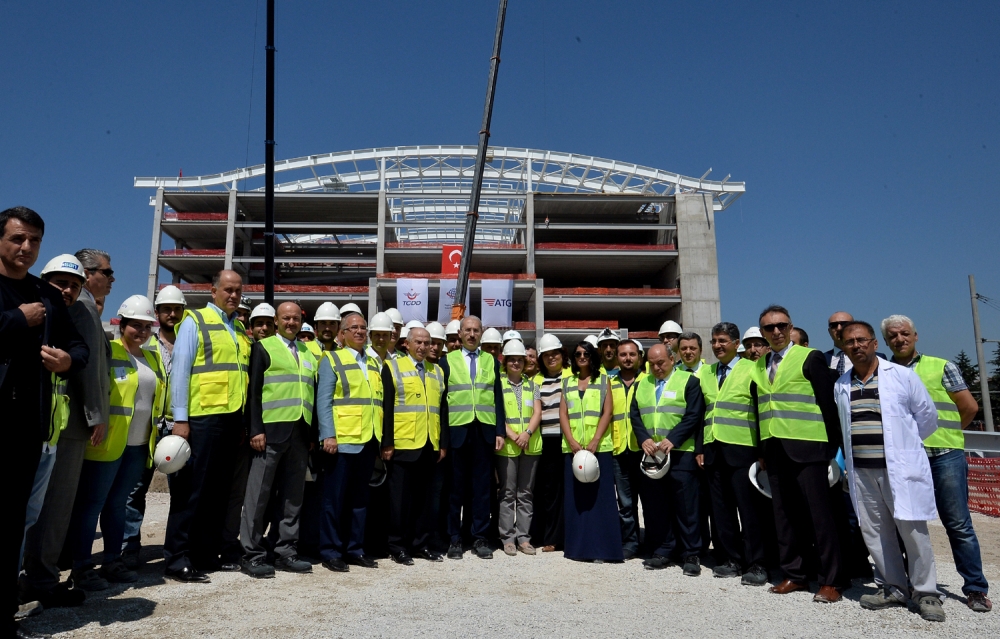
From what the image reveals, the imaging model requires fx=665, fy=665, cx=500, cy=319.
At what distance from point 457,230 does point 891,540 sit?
42182 millimetres

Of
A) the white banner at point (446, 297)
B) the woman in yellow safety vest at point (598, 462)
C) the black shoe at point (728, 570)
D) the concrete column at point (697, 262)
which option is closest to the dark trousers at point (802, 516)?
the black shoe at point (728, 570)

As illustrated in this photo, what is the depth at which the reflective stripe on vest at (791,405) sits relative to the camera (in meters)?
4.84

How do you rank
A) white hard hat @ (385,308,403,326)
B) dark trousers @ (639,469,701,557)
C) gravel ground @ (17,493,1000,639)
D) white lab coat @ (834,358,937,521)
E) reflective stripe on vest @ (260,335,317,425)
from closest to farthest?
gravel ground @ (17,493,1000,639) < white lab coat @ (834,358,937,521) < reflective stripe on vest @ (260,335,317,425) < dark trousers @ (639,469,701,557) < white hard hat @ (385,308,403,326)

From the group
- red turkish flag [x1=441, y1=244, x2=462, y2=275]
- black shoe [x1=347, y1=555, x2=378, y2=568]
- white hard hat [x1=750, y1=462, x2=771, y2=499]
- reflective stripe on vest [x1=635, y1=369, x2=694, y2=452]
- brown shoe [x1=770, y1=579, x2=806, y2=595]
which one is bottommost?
brown shoe [x1=770, y1=579, x2=806, y2=595]

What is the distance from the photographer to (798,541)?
4945 millimetres

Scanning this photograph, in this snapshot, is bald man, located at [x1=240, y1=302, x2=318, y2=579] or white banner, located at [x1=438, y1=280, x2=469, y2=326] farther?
white banner, located at [x1=438, y1=280, x2=469, y2=326]

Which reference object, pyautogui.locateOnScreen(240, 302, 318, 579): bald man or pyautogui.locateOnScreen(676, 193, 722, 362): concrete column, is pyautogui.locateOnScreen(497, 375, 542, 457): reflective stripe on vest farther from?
pyautogui.locateOnScreen(676, 193, 722, 362): concrete column

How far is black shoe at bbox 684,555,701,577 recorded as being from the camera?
5.38 meters

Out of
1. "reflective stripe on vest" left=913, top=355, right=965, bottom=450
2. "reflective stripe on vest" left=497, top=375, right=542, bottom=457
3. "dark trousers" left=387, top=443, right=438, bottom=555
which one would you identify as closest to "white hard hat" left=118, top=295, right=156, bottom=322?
"dark trousers" left=387, top=443, right=438, bottom=555

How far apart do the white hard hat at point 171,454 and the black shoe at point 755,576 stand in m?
4.23

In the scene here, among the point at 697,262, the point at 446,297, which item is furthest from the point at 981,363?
the point at 446,297

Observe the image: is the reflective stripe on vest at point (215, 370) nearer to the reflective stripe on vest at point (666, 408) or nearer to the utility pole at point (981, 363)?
the reflective stripe on vest at point (666, 408)

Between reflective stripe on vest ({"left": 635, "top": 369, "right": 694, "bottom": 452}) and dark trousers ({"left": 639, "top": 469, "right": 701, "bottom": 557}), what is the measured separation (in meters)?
0.31

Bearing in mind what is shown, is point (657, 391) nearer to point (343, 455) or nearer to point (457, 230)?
point (343, 455)
